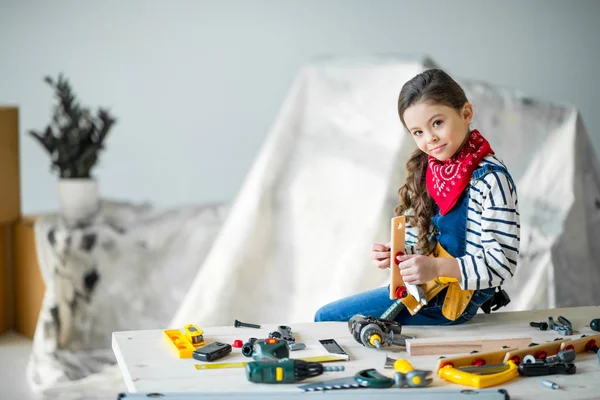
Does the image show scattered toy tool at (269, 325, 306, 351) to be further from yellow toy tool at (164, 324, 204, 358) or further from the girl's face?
the girl's face

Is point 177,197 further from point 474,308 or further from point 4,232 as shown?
point 474,308

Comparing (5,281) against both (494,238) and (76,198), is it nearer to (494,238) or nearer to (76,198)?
(76,198)

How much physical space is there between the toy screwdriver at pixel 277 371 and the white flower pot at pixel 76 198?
6.20ft

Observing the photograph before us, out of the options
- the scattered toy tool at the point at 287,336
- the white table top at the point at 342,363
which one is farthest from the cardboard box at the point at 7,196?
the scattered toy tool at the point at 287,336

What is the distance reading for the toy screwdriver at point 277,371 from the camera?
41.9 inches

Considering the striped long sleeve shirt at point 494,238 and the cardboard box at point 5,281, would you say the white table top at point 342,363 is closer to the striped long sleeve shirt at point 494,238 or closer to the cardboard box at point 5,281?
the striped long sleeve shirt at point 494,238

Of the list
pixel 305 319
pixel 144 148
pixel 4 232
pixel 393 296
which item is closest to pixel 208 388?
pixel 393 296

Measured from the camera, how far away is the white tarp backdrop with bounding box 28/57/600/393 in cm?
223

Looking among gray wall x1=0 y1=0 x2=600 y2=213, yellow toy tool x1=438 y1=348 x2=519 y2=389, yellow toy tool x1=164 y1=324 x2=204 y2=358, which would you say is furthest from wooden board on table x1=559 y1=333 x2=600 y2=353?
gray wall x1=0 y1=0 x2=600 y2=213

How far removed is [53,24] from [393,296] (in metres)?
2.49

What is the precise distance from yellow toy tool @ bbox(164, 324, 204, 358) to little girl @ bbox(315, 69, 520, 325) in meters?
0.32

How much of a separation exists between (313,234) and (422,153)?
3.31 ft

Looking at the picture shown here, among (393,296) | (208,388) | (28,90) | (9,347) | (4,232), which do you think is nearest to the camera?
(208,388)

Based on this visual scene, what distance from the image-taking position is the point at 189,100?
3430 millimetres
